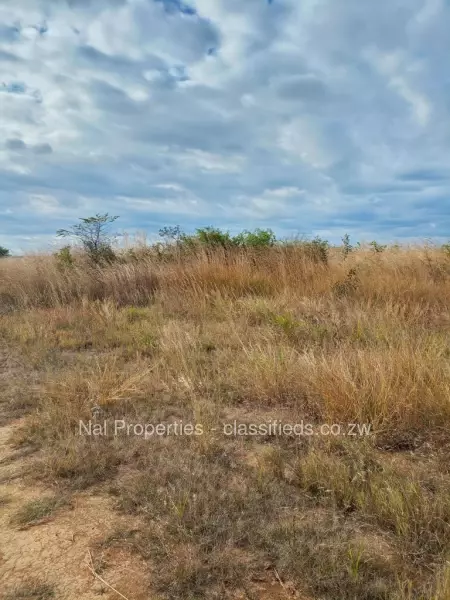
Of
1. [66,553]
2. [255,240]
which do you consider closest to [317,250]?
[255,240]

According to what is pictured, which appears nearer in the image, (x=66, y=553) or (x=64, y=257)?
(x=66, y=553)

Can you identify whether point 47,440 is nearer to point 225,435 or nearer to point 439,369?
point 225,435

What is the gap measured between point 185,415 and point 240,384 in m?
0.65

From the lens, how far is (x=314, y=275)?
8.66 m

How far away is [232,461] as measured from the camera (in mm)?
2893

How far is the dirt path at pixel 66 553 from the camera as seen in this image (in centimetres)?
191

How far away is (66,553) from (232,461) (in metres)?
1.09

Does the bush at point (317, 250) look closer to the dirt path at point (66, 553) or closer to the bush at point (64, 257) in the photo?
the bush at point (64, 257)

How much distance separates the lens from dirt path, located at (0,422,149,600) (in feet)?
6.28

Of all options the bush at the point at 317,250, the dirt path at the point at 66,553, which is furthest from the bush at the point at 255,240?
the dirt path at the point at 66,553

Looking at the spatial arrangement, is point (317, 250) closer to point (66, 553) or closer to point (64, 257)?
A: point (64, 257)

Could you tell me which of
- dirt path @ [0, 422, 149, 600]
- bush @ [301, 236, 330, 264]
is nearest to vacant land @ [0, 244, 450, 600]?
dirt path @ [0, 422, 149, 600]

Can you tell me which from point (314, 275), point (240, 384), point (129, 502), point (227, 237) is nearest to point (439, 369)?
point (240, 384)

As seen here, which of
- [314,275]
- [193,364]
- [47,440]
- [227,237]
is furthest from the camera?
[227,237]
